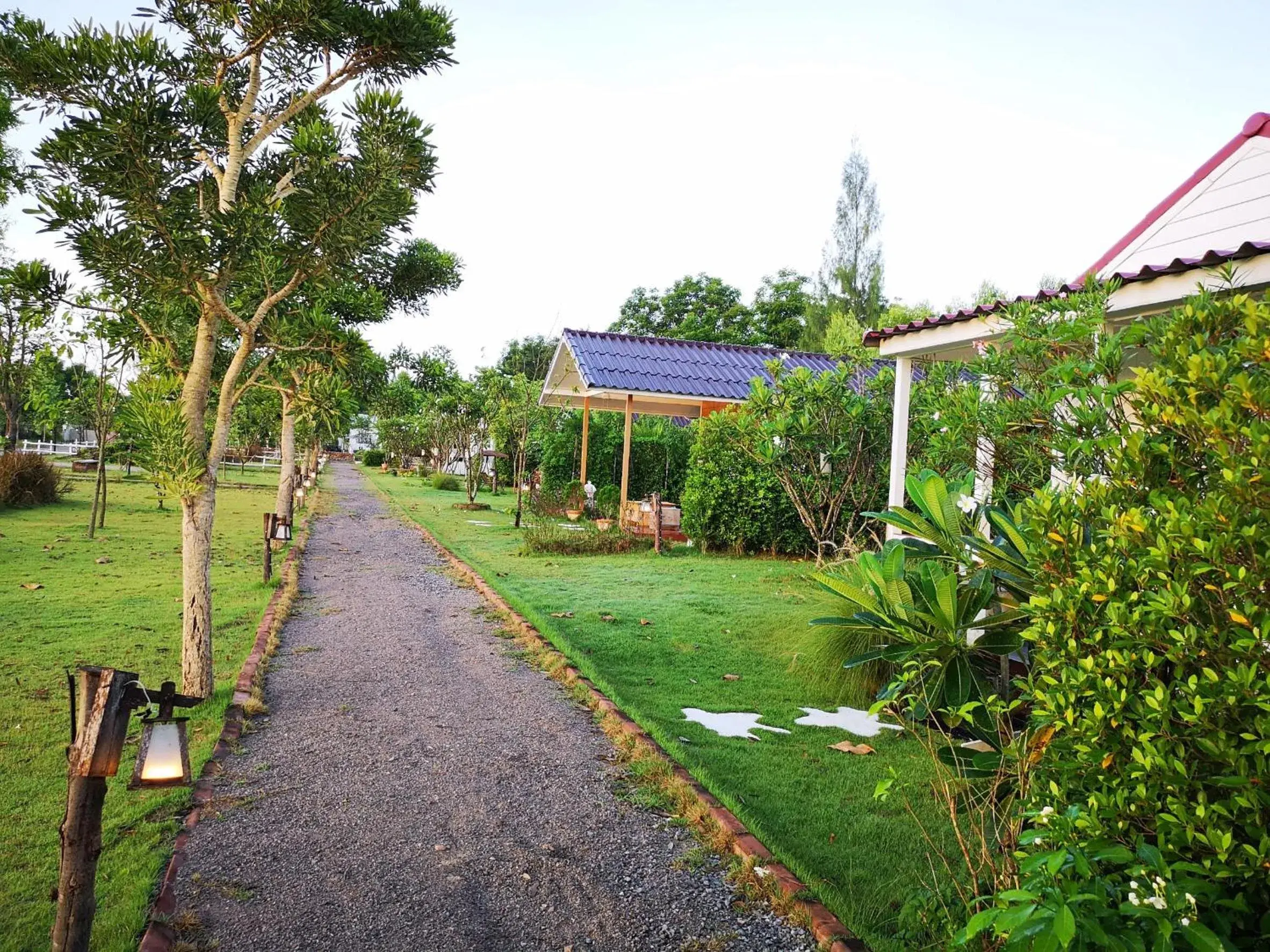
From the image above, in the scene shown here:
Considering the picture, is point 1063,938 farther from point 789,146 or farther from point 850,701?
point 789,146

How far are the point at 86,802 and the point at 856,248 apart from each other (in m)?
44.9

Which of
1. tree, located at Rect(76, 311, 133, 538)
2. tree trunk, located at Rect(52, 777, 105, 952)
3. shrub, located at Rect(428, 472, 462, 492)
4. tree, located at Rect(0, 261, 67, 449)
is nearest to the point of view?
tree trunk, located at Rect(52, 777, 105, 952)

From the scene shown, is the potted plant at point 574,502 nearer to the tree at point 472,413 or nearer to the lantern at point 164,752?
the tree at point 472,413

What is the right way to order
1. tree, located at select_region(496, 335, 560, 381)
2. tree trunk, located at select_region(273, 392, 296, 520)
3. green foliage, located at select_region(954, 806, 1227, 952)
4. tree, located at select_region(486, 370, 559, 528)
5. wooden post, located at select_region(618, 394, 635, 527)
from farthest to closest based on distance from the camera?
tree, located at select_region(496, 335, 560, 381) → tree, located at select_region(486, 370, 559, 528) → wooden post, located at select_region(618, 394, 635, 527) → tree trunk, located at select_region(273, 392, 296, 520) → green foliage, located at select_region(954, 806, 1227, 952)

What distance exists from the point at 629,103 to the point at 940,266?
30.6 meters

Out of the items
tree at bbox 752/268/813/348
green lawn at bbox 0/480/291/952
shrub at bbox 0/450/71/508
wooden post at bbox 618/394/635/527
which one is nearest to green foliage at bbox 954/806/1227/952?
green lawn at bbox 0/480/291/952

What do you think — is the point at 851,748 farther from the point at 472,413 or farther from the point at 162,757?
the point at 472,413

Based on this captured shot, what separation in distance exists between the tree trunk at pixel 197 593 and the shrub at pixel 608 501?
1263 centimetres

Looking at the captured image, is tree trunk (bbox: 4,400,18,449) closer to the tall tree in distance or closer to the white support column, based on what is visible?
the white support column

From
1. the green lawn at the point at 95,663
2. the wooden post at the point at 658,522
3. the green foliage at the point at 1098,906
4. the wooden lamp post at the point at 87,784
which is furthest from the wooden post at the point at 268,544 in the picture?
the green foliage at the point at 1098,906

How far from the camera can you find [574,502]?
753 inches

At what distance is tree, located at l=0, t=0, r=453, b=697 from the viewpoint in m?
4.30

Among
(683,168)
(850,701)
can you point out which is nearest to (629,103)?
(683,168)

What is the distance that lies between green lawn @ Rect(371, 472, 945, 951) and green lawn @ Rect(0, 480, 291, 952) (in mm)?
2612
